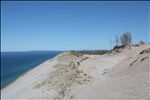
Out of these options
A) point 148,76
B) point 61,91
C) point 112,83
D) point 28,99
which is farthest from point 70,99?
point 148,76

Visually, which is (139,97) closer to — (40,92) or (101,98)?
(101,98)

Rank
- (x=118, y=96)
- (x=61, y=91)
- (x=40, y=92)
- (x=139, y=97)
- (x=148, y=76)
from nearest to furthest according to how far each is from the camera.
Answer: (x=139, y=97), (x=118, y=96), (x=148, y=76), (x=61, y=91), (x=40, y=92)

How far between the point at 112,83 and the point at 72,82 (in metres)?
5.20

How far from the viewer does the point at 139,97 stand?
14766 millimetres

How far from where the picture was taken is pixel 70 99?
1822cm

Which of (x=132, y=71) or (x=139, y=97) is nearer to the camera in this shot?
(x=139, y=97)

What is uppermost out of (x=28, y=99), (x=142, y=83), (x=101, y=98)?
(x=142, y=83)

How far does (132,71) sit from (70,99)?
7.32 metres

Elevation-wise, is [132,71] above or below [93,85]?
above

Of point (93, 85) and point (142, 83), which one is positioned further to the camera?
point (93, 85)

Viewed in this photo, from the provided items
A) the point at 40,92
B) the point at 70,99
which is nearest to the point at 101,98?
the point at 70,99

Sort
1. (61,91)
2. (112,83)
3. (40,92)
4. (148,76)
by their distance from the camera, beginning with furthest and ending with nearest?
(40,92)
(61,91)
(112,83)
(148,76)

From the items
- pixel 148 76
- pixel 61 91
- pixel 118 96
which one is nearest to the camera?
pixel 118 96

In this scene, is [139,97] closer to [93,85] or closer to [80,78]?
[93,85]
